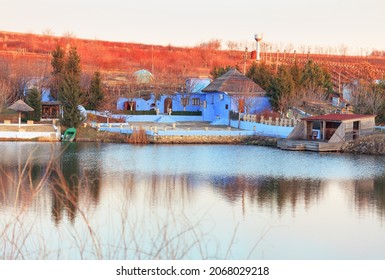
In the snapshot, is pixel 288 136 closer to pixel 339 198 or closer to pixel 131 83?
pixel 339 198

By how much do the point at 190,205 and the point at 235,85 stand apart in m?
21.9

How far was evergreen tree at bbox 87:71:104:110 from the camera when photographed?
112 ft

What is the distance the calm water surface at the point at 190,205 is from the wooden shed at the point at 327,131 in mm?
1666

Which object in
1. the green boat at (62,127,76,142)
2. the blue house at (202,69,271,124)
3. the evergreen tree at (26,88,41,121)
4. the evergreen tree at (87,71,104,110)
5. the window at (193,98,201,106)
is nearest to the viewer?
the green boat at (62,127,76,142)

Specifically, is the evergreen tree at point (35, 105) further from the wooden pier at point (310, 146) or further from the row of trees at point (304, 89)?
the row of trees at point (304, 89)

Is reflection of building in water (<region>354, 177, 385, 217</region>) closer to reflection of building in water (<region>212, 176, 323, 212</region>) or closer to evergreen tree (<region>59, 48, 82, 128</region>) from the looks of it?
reflection of building in water (<region>212, 176, 323, 212</region>)

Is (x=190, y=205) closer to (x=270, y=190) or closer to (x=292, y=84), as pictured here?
(x=270, y=190)

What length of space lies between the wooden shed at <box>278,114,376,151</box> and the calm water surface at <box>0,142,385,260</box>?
167 centimetres

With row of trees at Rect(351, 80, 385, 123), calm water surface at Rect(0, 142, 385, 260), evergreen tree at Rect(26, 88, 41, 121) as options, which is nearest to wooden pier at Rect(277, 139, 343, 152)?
calm water surface at Rect(0, 142, 385, 260)

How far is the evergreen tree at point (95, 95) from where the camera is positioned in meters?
34.0

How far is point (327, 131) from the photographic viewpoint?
28312 millimetres

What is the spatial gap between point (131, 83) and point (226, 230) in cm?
3173

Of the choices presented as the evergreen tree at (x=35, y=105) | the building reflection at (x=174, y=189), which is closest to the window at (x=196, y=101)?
the evergreen tree at (x=35, y=105)

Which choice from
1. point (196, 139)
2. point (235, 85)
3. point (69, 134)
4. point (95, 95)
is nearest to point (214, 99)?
point (235, 85)
